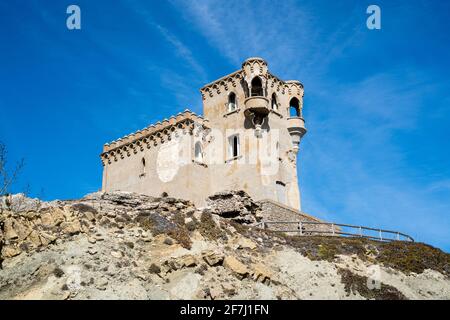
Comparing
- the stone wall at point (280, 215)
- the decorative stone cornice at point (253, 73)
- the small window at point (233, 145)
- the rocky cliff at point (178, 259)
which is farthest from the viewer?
the small window at point (233, 145)

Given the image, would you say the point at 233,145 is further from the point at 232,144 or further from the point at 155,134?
the point at 155,134

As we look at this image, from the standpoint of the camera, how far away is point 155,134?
163ft

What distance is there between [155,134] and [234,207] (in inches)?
637

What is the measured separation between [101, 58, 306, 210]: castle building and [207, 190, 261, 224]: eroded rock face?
714 cm

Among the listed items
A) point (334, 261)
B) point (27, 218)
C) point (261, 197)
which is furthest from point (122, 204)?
point (261, 197)

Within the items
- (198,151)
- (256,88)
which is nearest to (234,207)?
(198,151)

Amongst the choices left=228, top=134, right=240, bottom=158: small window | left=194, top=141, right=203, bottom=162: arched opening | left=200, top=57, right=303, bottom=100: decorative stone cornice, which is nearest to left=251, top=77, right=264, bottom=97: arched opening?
left=200, top=57, right=303, bottom=100: decorative stone cornice

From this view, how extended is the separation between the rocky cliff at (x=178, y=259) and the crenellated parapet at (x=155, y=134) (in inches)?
550

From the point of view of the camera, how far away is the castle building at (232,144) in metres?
45.4

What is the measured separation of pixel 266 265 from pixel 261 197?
15.0m

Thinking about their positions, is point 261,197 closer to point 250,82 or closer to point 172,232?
point 250,82

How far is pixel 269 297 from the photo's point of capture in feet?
85.6

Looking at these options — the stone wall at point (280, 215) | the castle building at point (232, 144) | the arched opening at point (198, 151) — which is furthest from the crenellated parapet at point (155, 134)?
the stone wall at point (280, 215)

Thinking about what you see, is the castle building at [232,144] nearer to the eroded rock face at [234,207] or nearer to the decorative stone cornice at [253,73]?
the decorative stone cornice at [253,73]
